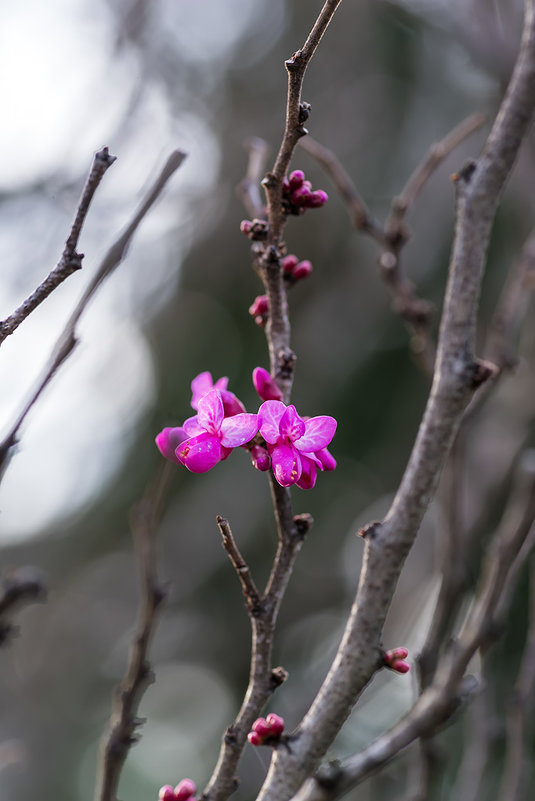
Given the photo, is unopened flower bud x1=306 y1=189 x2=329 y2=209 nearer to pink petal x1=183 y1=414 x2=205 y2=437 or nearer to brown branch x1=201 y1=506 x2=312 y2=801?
pink petal x1=183 y1=414 x2=205 y2=437

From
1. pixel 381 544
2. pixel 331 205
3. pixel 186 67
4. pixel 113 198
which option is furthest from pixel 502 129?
pixel 331 205

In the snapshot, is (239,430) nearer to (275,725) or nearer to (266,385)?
(266,385)

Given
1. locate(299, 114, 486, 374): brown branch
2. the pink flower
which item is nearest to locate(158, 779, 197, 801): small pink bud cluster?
the pink flower

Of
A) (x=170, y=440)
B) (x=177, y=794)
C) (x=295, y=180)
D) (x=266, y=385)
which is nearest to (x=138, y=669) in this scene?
(x=177, y=794)

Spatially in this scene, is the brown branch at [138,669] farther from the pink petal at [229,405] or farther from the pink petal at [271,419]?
the pink petal at [271,419]

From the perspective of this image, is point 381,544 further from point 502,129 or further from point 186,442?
point 502,129

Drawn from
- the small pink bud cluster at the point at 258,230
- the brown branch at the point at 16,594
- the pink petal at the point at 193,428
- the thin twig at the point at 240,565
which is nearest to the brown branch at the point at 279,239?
the small pink bud cluster at the point at 258,230

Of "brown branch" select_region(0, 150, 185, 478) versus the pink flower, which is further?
the pink flower
